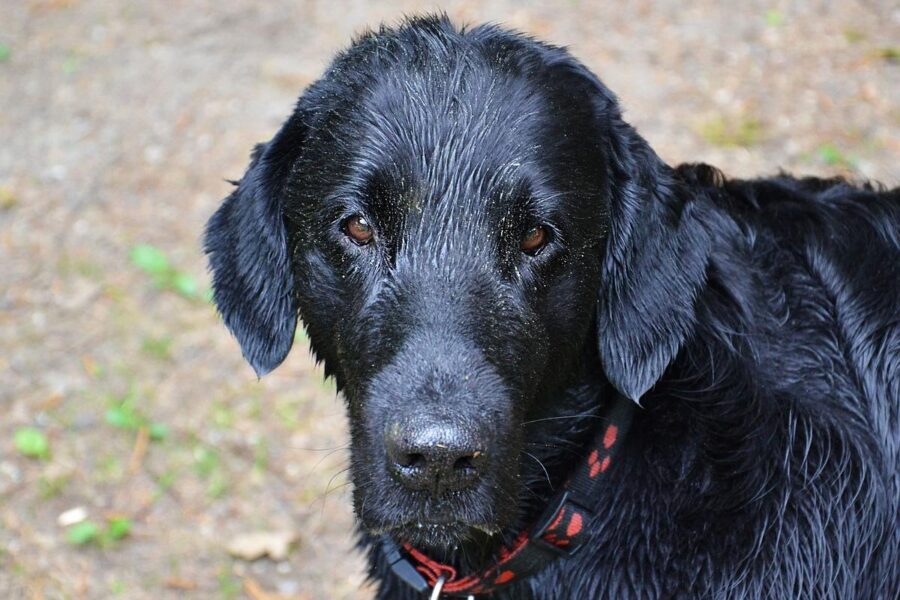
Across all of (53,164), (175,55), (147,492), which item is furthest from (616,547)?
(175,55)

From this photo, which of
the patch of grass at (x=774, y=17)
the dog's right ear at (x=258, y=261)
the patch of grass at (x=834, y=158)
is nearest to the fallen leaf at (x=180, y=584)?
the dog's right ear at (x=258, y=261)

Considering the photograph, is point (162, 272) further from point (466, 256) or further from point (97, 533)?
point (466, 256)

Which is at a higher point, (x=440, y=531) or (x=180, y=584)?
(x=440, y=531)

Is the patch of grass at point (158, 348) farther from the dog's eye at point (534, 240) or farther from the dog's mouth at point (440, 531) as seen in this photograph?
the dog's eye at point (534, 240)

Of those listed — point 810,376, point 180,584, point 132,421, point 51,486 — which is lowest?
point 180,584

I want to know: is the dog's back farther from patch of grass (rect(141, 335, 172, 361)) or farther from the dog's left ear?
patch of grass (rect(141, 335, 172, 361))

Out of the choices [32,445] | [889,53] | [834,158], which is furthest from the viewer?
[889,53]

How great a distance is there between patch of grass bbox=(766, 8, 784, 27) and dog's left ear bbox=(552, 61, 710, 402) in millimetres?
4898

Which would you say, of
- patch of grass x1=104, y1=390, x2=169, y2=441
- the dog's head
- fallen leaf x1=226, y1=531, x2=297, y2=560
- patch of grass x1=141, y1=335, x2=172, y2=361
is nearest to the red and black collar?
the dog's head

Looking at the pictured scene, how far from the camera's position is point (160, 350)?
5.36m

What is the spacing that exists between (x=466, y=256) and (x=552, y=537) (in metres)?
0.80

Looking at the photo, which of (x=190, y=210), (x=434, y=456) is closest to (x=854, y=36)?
(x=190, y=210)

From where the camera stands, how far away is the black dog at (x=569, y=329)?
2637 millimetres

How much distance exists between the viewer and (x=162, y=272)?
582 cm
